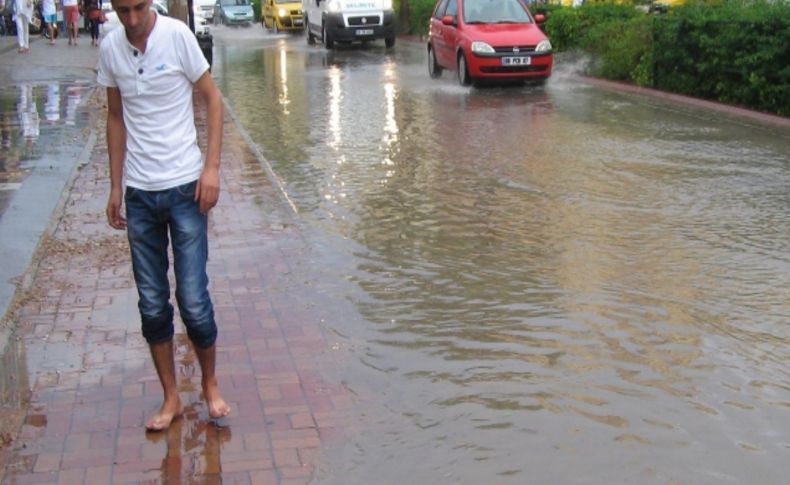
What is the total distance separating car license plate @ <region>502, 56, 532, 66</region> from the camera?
1805cm

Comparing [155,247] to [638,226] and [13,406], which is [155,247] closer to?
[13,406]

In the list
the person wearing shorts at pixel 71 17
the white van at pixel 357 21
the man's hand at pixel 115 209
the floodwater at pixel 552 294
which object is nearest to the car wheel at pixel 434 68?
the floodwater at pixel 552 294

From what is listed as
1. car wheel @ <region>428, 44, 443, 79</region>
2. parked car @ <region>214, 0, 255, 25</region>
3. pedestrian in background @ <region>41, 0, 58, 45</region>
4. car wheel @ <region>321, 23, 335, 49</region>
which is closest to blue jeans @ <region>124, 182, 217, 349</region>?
car wheel @ <region>428, 44, 443, 79</region>

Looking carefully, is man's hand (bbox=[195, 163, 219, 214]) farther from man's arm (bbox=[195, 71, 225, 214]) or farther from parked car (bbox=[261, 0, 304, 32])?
parked car (bbox=[261, 0, 304, 32])

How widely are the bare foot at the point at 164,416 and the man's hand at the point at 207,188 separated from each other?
3.00 ft

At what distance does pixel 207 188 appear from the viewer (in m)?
4.47

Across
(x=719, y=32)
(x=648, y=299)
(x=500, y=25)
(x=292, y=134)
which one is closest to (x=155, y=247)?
(x=648, y=299)

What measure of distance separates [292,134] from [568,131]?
3405 millimetres

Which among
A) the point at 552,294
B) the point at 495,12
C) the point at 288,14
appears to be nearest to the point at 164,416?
the point at 552,294

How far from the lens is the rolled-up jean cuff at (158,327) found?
4.64 meters

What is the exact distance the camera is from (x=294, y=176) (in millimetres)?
10570

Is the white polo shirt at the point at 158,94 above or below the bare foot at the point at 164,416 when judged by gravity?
above

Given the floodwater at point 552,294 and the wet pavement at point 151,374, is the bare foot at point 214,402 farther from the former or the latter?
the floodwater at point 552,294

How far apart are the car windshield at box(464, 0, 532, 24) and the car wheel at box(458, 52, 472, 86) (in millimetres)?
786
